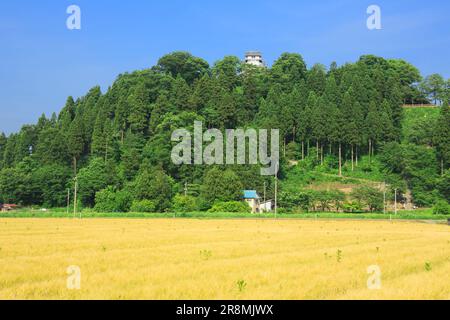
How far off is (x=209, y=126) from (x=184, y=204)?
30.8 meters

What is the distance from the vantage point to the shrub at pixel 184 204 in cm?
7169

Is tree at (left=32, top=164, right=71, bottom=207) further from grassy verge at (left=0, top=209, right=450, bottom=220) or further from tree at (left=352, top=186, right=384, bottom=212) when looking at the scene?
tree at (left=352, top=186, right=384, bottom=212)

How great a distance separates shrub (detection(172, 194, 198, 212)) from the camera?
7169 centimetres

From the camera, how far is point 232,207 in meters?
70.2

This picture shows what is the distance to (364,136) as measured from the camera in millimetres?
90250

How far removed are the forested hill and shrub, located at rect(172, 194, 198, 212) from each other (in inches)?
7.3

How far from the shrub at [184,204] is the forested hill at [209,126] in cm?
19

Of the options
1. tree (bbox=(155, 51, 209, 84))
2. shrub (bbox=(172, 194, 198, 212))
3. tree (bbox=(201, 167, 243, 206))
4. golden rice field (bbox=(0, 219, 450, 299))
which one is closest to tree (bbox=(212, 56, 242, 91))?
tree (bbox=(155, 51, 209, 84))

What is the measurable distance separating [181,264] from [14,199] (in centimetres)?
8183

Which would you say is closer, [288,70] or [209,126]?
[209,126]

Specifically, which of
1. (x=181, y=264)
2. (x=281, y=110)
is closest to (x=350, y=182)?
(x=281, y=110)

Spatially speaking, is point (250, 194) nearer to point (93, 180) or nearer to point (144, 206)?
point (144, 206)

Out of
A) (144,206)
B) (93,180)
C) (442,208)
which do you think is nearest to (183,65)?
(93,180)
